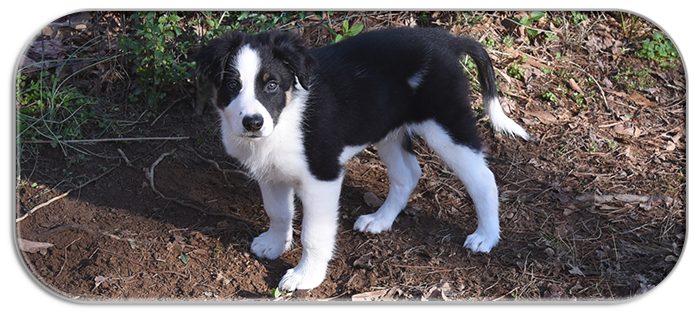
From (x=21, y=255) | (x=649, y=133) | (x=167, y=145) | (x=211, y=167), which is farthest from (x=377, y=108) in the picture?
(x=649, y=133)

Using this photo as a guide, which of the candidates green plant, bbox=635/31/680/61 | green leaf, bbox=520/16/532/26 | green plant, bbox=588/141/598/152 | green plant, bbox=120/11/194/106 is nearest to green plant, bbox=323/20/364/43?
green plant, bbox=120/11/194/106

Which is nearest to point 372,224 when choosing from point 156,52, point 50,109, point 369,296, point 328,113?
point 369,296

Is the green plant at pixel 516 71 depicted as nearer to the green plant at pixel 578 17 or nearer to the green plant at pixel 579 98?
the green plant at pixel 579 98

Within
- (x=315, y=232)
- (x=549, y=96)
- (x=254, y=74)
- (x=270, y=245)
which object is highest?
(x=254, y=74)

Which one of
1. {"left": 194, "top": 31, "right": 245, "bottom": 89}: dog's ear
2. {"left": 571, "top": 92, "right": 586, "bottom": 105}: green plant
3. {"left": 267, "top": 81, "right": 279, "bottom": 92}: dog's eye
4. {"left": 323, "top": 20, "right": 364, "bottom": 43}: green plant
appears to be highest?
{"left": 194, "top": 31, "right": 245, "bottom": 89}: dog's ear

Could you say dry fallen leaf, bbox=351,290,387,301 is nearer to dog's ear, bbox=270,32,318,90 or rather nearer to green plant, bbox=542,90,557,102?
dog's ear, bbox=270,32,318,90

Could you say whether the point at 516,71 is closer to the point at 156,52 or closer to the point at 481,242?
the point at 481,242

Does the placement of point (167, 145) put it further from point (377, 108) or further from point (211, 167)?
point (377, 108)
